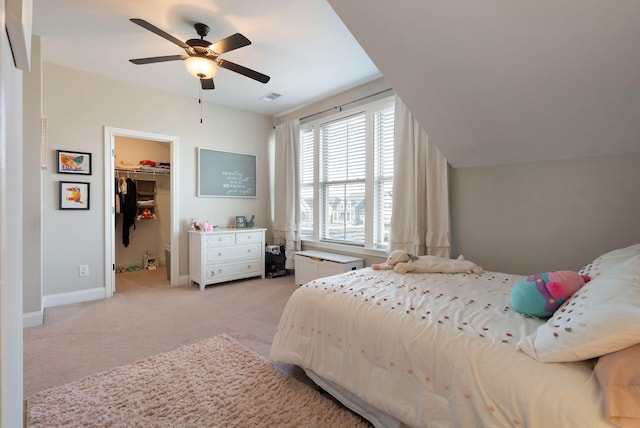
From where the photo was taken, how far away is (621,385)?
0.84m

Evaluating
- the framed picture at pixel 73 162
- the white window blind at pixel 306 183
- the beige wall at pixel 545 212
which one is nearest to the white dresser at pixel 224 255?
the white window blind at pixel 306 183

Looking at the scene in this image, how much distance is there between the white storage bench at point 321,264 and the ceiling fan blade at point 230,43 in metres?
2.46

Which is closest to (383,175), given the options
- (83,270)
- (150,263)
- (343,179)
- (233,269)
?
(343,179)

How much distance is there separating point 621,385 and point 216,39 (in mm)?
3499

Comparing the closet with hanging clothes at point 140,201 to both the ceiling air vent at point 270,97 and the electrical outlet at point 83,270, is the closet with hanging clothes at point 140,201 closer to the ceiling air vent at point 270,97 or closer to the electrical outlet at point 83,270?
the electrical outlet at point 83,270

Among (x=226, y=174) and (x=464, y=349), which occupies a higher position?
(x=226, y=174)

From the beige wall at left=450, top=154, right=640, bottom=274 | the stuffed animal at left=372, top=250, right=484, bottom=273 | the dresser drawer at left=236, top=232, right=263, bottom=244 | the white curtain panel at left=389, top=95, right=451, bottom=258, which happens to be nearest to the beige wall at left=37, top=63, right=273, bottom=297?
the dresser drawer at left=236, top=232, right=263, bottom=244

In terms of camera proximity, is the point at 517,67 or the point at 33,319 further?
the point at 33,319

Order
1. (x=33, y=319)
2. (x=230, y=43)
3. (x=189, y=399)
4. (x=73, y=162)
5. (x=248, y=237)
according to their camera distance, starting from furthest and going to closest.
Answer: (x=248, y=237), (x=73, y=162), (x=33, y=319), (x=230, y=43), (x=189, y=399)

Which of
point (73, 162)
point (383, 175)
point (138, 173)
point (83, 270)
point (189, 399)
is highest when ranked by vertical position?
point (138, 173)

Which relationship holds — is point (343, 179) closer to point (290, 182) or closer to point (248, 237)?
point (290, 182)

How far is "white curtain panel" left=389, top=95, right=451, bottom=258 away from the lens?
292cm

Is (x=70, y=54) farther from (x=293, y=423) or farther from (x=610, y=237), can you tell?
(x=610, y=237)

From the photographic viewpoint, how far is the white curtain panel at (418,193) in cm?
292
